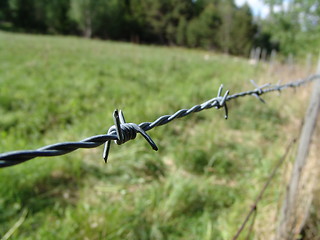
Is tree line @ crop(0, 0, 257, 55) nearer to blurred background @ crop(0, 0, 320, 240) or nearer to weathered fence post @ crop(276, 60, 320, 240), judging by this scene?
blurred background @ crop(0, 0, 320, 240)

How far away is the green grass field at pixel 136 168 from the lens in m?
1.77

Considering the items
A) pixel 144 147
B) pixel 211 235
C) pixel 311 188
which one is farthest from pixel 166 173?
pixel 311 188

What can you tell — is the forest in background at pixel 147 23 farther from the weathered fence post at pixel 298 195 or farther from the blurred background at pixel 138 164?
the weathered fence post at pixel 298 195

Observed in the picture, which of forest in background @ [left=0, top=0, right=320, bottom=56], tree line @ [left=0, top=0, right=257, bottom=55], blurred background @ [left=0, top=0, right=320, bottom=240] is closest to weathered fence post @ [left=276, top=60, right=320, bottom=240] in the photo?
blurred background @ [left=0, top=0, right=320, bottom=240]

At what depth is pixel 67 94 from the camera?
425 cm

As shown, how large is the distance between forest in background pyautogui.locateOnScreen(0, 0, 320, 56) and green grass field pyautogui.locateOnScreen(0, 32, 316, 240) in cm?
2593

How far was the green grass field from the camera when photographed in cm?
177

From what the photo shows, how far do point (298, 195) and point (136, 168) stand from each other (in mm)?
1466

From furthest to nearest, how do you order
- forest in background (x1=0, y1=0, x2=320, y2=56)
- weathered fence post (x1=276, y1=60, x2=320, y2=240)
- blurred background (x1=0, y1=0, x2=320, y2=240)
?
forest in background (x1=0, y1=0, x2=320, y2=56) → blurred background (x1=0, y1=0, x2=320, y2=240) → weathered fence post (x1=276, y1=60, x2=320, y2=240)

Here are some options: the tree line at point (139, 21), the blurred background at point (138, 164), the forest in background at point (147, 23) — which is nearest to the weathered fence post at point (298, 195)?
the blurred background at point (138, 164)

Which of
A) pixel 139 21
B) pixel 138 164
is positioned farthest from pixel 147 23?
pixel 138 164

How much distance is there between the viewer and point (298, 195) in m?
1.61

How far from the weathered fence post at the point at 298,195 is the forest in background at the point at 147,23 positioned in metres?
27.7

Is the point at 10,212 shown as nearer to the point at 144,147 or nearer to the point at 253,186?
the point at 144,147
